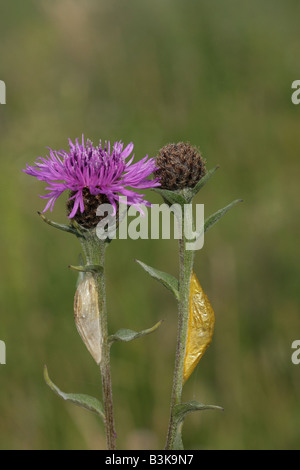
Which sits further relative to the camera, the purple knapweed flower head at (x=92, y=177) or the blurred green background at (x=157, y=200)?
the blurred green background at (x=157, y=200)

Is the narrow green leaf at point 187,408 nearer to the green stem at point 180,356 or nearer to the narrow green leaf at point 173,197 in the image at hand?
the green stem at point 180,356

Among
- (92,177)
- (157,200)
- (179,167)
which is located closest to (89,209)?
(92,177)

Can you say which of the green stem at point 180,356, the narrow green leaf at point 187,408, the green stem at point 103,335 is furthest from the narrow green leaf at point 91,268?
the narrow green leaf at point 187,408

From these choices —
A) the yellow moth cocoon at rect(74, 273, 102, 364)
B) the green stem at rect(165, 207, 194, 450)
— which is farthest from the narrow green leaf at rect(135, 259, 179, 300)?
the yellow moth cocoon at rect(74, 273, 102, 364)

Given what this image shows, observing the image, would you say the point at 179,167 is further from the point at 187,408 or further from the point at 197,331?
the point at 187,408

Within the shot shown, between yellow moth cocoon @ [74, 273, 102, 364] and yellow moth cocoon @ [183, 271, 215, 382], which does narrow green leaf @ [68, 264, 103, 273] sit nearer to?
yellow moth cocoon @ [74, 273, 102, 364]
